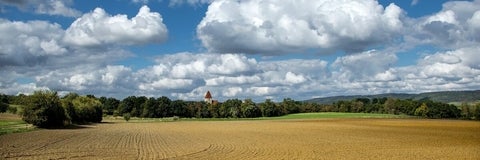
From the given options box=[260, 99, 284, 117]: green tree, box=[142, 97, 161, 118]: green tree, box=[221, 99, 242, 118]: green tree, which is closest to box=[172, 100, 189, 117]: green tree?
box=[142, 97, 161, 118]: green tree

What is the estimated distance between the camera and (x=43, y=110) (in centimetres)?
6775

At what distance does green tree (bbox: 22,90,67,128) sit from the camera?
68.1 m

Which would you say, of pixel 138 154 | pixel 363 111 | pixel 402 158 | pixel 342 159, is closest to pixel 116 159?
pixel 138 154

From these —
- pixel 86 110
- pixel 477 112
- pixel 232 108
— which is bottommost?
pixel 477 112

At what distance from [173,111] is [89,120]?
247ft

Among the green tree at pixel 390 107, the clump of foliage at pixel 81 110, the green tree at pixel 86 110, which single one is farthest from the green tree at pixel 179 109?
the green tree at pixel 390 107

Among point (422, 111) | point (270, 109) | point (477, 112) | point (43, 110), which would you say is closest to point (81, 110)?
point (43, 110)

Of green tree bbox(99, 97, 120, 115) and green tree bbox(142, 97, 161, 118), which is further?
green tree bbox(99, 97, 120, 115)

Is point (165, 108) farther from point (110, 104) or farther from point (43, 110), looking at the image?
point (43, 110)

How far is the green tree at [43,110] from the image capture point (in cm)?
6812

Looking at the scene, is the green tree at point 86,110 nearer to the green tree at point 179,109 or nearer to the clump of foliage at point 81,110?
the clump of foliage at point 81,110

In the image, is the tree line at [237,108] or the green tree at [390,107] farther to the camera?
the green tree at [390,107]

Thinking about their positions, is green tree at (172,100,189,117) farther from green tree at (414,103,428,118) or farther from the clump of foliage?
green tree at (414,103,428,118)

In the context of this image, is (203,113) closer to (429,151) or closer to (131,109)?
(131,109)
